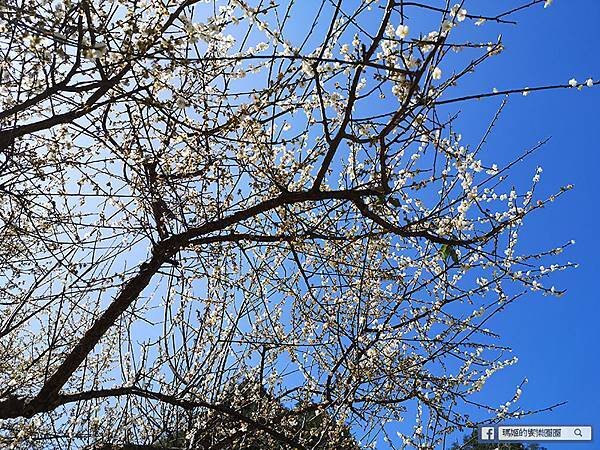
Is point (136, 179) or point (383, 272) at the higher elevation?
point (136, 179)

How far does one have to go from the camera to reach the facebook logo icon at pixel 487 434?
3.88 meters

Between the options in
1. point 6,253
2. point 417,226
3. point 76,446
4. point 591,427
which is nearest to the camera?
point 417,226

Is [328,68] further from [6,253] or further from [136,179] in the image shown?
[6,253]

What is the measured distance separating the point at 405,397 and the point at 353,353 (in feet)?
1.38

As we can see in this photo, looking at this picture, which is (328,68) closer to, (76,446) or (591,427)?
(76,446)

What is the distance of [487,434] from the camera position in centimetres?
397

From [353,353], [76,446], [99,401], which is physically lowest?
[76,446]

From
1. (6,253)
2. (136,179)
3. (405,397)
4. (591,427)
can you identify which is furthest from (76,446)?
(591,427)

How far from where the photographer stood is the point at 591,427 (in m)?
5.00

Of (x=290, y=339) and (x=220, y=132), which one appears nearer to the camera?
(x=220, y=132)

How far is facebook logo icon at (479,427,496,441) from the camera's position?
3.88m

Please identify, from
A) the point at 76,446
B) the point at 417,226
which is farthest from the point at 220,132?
the point at 76,446

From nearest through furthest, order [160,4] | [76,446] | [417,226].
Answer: [160,4], [417,226], [76,446]

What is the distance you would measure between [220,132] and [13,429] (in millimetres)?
2648
